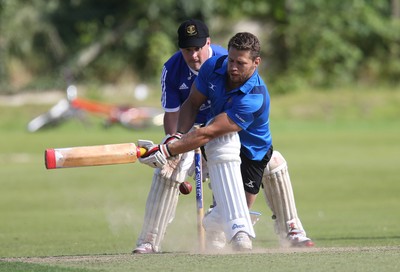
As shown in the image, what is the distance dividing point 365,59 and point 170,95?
32.8m

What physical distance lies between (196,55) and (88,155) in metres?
1.55

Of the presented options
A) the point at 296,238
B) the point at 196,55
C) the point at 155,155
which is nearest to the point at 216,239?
the point at 296,238

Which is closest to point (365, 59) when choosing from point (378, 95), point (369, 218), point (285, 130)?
point (378, 95)

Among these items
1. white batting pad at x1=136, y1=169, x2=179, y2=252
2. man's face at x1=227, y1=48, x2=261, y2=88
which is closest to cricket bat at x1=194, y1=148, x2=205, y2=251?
white batting pad at x1=136, y1=169, x2=179, y2=252

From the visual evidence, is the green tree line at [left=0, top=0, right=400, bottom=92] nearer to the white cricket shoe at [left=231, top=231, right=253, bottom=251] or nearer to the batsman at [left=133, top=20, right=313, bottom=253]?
the batsman at [left=133, top=20, right=313, bottom=253]

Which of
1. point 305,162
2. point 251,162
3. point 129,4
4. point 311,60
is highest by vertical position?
point 129,4

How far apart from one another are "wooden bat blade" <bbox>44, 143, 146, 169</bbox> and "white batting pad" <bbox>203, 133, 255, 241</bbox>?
0.59m

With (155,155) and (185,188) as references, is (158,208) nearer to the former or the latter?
(185,188)

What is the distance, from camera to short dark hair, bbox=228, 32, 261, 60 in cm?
738

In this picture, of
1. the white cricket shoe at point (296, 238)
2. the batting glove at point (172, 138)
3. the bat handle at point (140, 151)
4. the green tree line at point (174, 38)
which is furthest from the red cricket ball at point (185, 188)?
the green tree line at point (174, 38)

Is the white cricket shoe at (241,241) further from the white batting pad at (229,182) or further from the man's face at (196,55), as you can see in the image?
the man's face at (196,55)

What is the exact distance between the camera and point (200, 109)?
848 cm

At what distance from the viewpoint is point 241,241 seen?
7.48m

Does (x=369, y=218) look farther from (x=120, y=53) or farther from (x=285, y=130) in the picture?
(x=120, y=53)
